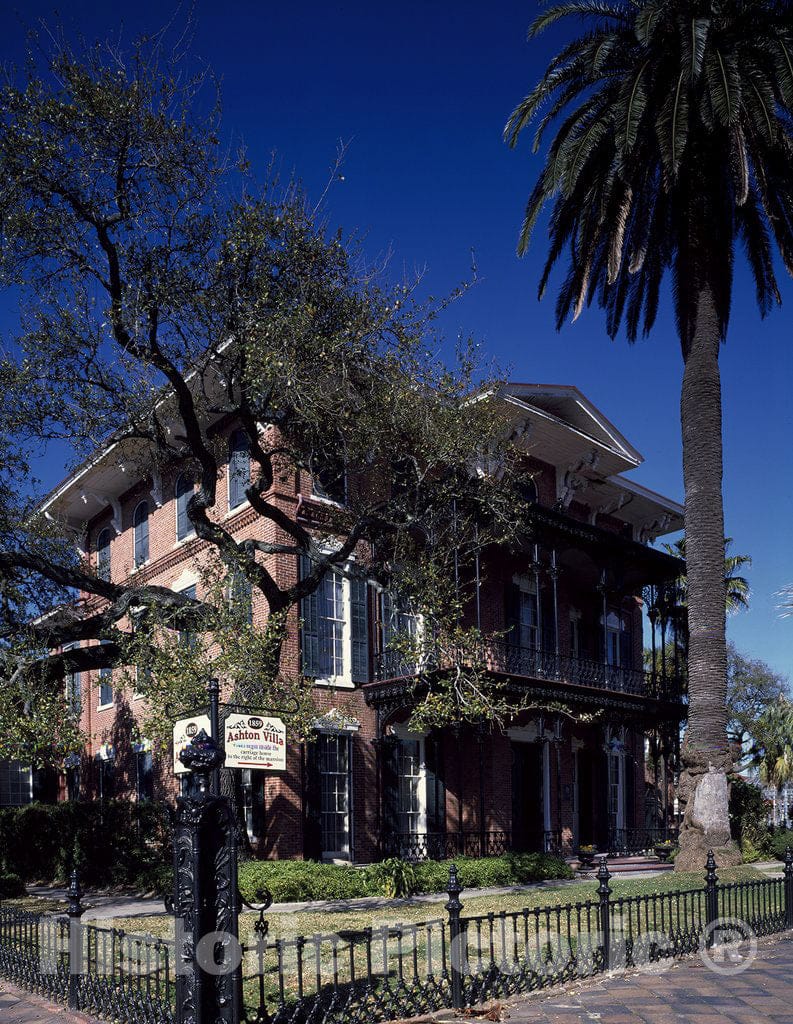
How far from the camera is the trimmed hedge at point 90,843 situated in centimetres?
2052

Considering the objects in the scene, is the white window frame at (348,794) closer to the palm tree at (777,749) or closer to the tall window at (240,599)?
the tall window at (240,599)

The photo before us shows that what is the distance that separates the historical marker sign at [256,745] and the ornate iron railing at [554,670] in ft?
25.1

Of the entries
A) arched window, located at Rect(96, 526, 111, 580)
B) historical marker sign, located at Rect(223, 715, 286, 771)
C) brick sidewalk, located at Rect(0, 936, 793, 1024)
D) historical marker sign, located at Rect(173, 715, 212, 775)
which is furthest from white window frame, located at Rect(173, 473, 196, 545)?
brick sidewalk, located at Rect(0, 936, 793, 1024)

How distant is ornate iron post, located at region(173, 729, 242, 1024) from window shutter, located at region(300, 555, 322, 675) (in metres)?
12.6

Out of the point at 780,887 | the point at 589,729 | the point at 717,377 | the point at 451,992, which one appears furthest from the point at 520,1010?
the point at 589,729

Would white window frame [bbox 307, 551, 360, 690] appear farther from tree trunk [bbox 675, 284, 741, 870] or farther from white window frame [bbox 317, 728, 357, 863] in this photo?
tree trunk [bbox 675, 284, 741, 870]

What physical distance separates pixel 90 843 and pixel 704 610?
13754 mm

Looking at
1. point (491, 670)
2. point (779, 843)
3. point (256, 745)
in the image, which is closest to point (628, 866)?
point (491, 670)

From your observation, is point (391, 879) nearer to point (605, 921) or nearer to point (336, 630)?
point (336, 630)

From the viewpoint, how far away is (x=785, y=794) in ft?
136

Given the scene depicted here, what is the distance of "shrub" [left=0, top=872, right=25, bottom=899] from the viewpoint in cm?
1938

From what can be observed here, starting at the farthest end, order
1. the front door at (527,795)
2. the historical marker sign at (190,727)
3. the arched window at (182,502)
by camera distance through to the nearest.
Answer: the front door at (527,795) < the arched window at (182,502) < the historical marker sign at (190,727)

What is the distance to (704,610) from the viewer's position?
Result: 18719mm

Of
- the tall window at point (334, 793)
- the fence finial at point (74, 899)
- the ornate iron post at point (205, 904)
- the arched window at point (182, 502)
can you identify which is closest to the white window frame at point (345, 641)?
the tall window at point (334, 793)
